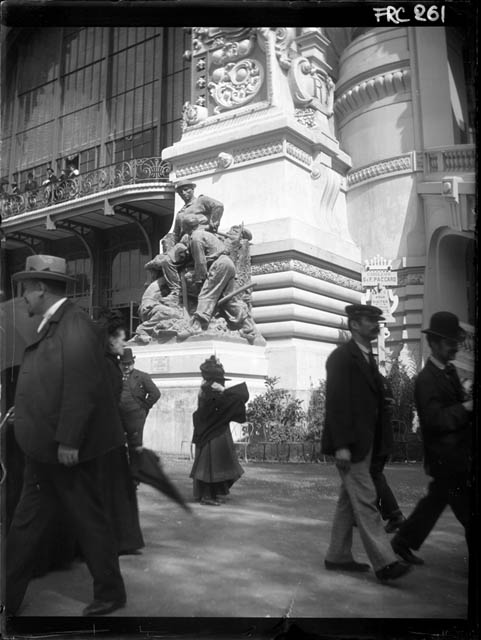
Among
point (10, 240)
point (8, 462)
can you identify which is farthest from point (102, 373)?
point (10, 240)

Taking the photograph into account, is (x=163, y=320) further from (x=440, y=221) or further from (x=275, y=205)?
(x=440, y=221)

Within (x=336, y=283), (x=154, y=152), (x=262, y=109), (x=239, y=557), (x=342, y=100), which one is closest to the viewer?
(x=239, y=557)

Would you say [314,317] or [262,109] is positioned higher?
[262,109]

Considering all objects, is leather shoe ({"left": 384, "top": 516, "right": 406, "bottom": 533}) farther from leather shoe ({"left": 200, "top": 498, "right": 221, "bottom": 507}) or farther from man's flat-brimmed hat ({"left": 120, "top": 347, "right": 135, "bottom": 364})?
man's flat-brimmed hat ({"left": 120, "top": 347, "right": 135, "bottom": 364})

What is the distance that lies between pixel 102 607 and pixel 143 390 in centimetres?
132

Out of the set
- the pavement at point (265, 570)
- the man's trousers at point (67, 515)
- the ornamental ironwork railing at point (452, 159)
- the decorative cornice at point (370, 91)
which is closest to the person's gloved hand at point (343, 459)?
the pavement at point (265, 570)

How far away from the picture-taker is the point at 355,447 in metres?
3.39

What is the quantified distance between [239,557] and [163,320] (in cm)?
180

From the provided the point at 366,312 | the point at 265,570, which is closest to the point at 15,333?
the point at 265,570

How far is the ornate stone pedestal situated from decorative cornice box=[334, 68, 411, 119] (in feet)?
6.72

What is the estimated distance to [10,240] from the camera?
3.88 metres

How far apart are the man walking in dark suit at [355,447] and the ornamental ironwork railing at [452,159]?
4.32 ft

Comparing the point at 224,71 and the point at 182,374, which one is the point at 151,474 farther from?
the point at 224,71

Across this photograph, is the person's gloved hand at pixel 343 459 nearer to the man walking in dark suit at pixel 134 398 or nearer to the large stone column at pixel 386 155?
the large stone column at pixel 386 155
